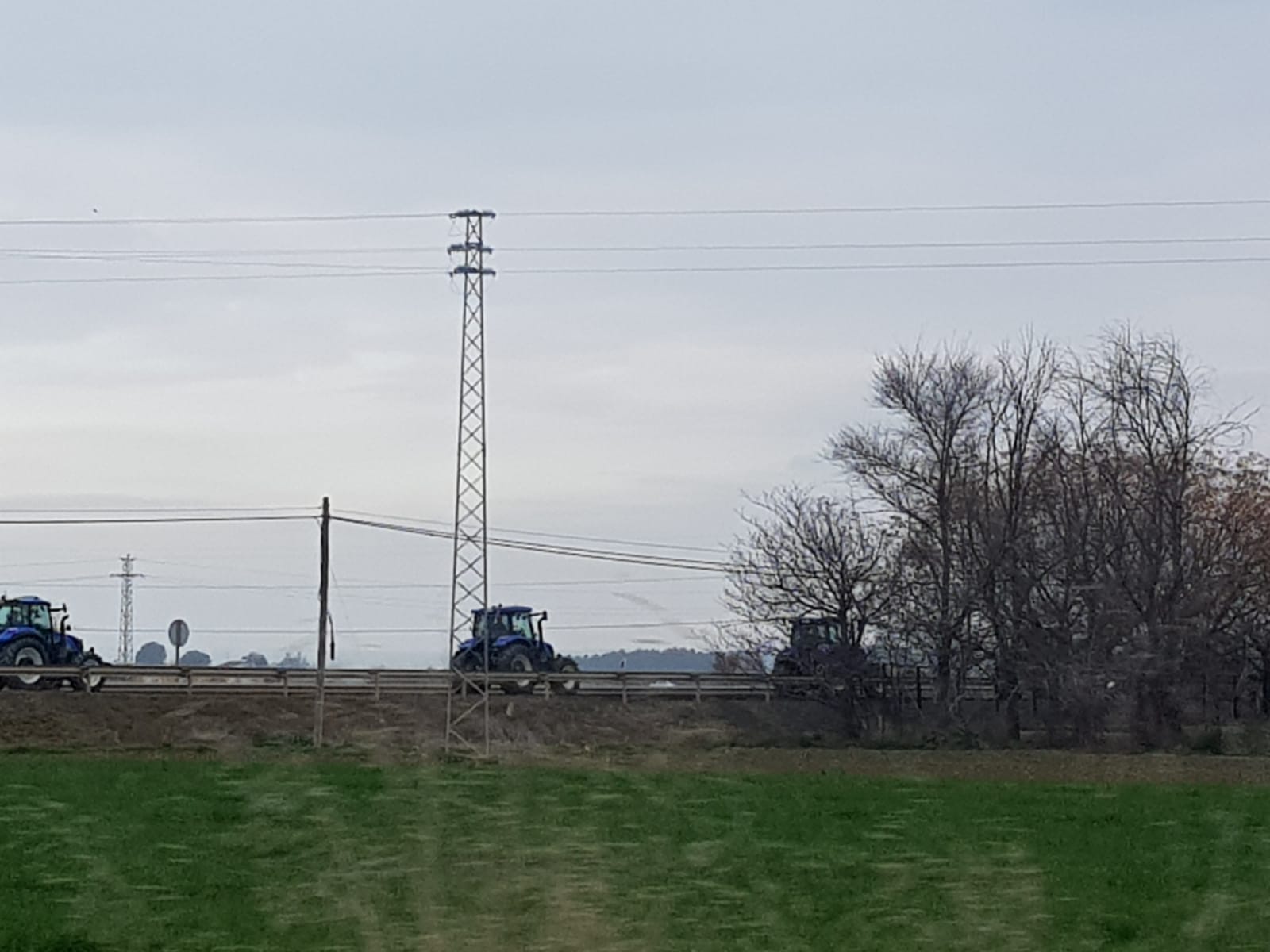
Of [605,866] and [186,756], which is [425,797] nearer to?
[605,866]

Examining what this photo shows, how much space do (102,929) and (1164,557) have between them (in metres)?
37.8

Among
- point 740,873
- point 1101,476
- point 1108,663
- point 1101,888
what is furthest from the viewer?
point 1101,476

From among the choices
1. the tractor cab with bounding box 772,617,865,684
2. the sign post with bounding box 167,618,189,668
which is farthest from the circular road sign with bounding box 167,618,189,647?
the tractor cab with bounding box 772,617,865,684

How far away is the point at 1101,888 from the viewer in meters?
16.6

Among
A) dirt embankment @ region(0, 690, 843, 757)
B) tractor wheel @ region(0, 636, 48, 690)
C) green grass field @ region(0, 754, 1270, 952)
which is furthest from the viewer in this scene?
tractor wheel @ region(0, 636, 48, 690)

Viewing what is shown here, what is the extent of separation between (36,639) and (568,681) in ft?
44.0

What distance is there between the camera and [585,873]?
1237 centimetres

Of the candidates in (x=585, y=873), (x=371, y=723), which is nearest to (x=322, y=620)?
(x=371, y=723)

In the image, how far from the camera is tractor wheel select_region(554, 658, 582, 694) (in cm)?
4581

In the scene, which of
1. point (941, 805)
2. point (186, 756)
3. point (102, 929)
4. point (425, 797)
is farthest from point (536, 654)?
point (102, 929)

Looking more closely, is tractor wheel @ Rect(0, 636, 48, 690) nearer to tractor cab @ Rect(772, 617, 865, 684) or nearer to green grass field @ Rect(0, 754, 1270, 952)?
tractor cab @ Rect(772, 617, 865, 684)

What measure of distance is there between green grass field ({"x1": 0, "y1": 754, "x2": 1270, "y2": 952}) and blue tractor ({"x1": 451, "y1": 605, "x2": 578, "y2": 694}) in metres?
24.6

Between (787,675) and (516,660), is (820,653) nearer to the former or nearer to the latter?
(787,675)

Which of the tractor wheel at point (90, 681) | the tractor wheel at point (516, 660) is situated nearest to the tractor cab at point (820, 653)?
the tractor wheel at point (516, 660)
